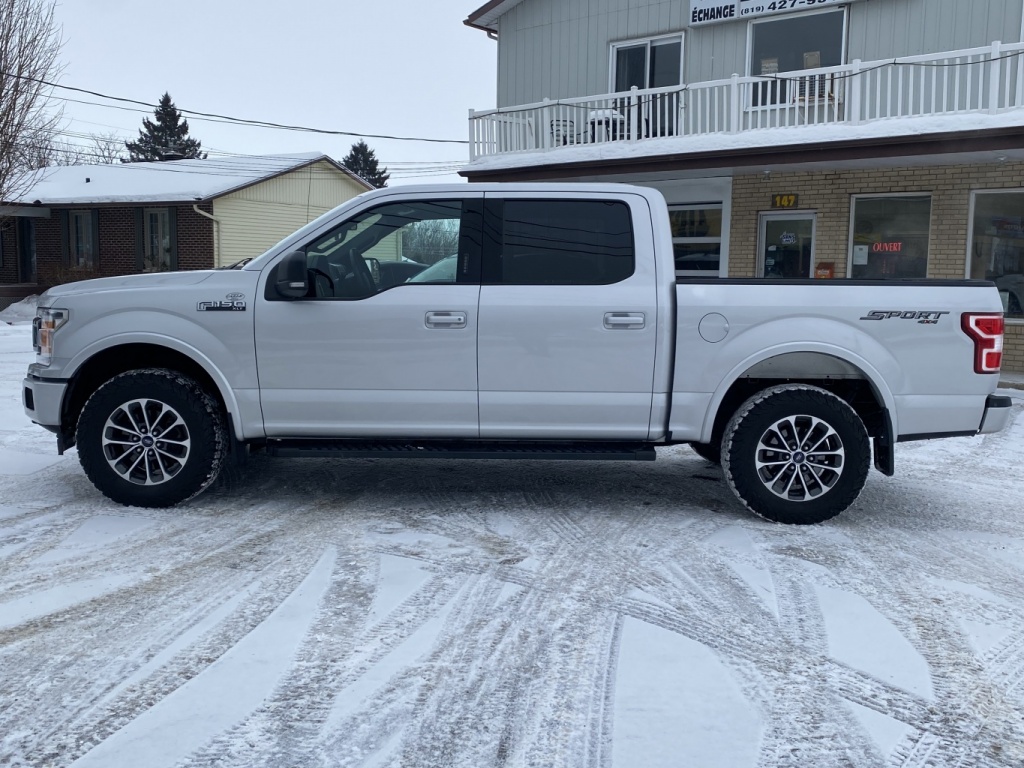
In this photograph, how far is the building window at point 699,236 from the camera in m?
16.0

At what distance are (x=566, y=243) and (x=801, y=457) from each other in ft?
6.22

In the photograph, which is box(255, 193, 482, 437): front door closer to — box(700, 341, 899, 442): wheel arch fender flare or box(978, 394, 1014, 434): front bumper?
box(700, 341, 899, 442): wheel arch fender flare

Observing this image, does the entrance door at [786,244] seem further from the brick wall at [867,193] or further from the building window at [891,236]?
the building window at [891,236]

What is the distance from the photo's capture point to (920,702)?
3.41m

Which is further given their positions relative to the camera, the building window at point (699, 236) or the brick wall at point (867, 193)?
the building window at point (699, 236)

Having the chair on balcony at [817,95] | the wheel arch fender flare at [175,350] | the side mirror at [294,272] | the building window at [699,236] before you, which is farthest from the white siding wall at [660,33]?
the wheel arch fender flare at [175,350]

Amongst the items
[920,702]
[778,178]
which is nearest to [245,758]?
[920,702]

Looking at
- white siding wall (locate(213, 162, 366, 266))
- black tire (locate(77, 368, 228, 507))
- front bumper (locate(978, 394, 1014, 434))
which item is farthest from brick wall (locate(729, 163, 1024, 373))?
white siding wall (locate(213, 162, 366, 266))

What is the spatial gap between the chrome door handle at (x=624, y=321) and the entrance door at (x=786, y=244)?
33.9 feet

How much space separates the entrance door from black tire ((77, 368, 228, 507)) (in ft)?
37.7

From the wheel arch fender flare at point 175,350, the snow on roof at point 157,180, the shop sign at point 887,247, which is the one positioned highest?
the snow on roof at point 157,180

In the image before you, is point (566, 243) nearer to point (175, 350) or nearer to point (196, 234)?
point (175, 350)

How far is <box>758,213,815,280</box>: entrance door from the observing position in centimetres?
1518

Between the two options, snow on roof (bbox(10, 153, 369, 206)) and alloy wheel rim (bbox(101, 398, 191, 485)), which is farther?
snow on roof (bbox(10, 153, 369, 206))
